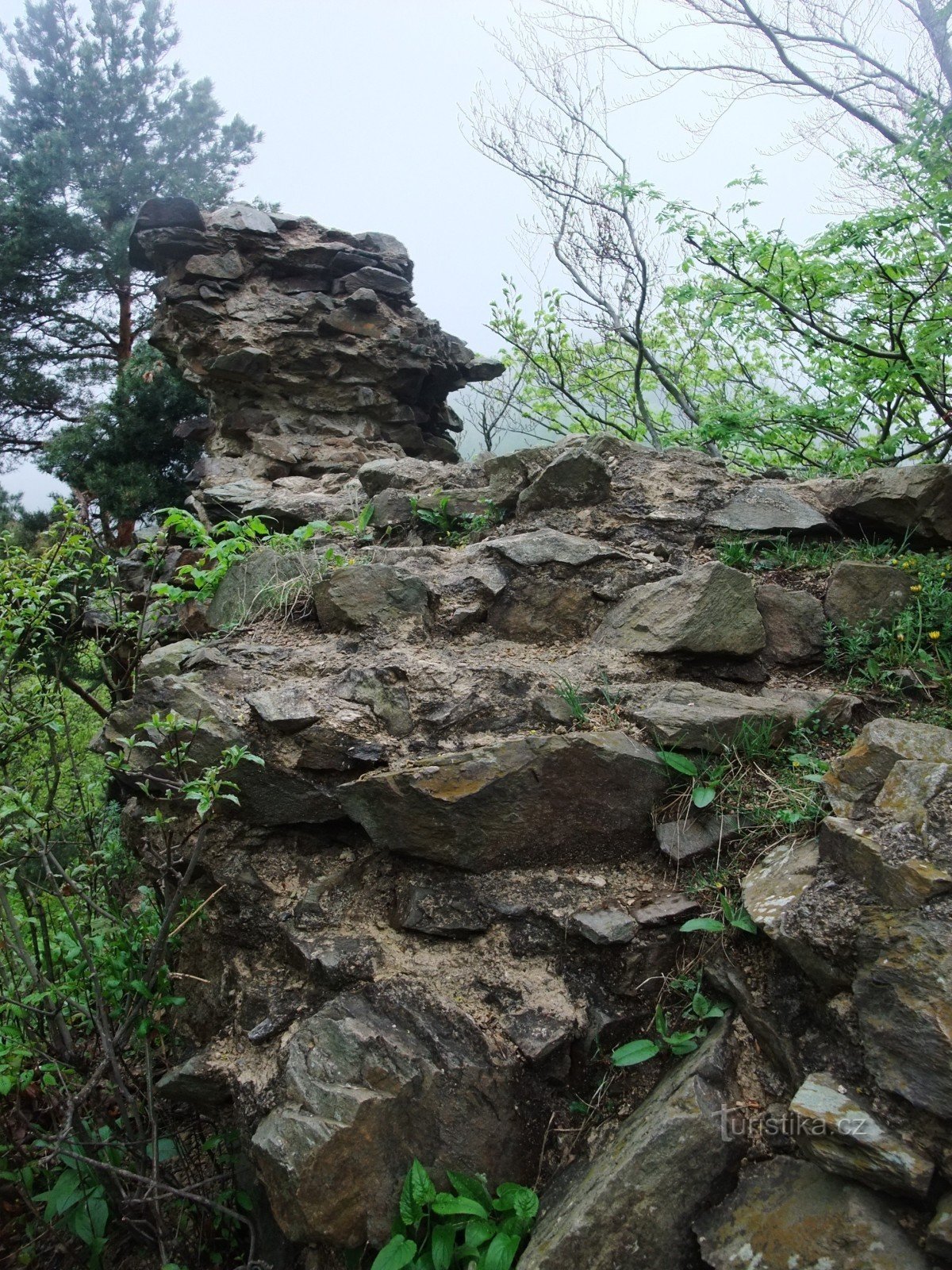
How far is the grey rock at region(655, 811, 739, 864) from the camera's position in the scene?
8.96 feet

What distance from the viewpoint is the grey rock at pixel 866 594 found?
3.46 m

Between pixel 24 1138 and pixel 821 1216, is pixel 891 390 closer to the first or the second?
pixel 821 1216

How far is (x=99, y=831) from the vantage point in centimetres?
480

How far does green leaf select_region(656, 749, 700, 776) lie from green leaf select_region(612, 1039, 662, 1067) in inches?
33.6

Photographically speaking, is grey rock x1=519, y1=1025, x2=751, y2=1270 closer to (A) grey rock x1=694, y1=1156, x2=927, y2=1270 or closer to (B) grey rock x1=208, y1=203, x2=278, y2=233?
(A) grey rock x1=694, y1=1156, x2=927, y2=1270

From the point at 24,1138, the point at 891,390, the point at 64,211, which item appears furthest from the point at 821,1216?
the point at 64,211

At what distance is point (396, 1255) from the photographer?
2.19 m

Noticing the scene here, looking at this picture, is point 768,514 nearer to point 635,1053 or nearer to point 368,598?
point 368,598

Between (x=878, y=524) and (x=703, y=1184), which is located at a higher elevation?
(x=878, y=524)

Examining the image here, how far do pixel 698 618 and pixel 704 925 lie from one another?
1.33 metres

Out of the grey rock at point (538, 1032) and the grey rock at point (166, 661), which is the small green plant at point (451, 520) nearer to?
the grey rock at point (166, 661)

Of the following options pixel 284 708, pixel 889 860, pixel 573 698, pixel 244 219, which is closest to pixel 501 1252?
pixel 889 860

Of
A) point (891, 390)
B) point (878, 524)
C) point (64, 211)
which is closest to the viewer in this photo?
point (878, 524)

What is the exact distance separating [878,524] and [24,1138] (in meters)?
4.36
